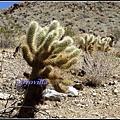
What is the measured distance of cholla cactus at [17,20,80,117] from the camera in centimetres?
345

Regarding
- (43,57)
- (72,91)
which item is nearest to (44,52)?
(43,57)

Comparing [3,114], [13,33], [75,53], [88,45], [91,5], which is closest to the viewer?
[3,114]

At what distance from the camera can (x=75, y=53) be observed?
3719 millimetres

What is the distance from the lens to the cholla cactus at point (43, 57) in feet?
11.3

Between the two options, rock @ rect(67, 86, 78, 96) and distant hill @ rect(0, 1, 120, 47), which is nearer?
rock @ rect(67, 86, 78, 96)

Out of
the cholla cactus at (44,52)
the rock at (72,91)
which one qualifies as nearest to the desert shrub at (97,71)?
the rock at (72,91)

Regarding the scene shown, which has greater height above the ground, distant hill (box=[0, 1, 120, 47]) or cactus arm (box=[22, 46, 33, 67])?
distant hill (box=[0, 1, 120, 47])

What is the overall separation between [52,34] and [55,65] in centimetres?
42

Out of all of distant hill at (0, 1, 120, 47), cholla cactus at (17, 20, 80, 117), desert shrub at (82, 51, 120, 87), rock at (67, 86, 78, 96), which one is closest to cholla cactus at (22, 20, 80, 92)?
cholla cactus at (17, 20, 80, 117)

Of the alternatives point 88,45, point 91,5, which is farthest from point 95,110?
point 91,5

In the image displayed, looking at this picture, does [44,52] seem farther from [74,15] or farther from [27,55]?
[74,15]

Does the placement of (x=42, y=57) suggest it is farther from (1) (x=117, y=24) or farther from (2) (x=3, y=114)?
(1) (x=117, y=24)

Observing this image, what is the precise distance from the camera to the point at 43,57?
3.46 meters

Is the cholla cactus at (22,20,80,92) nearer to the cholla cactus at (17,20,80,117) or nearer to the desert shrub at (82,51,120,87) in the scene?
the cholla cactus at (17,20,80,117)
